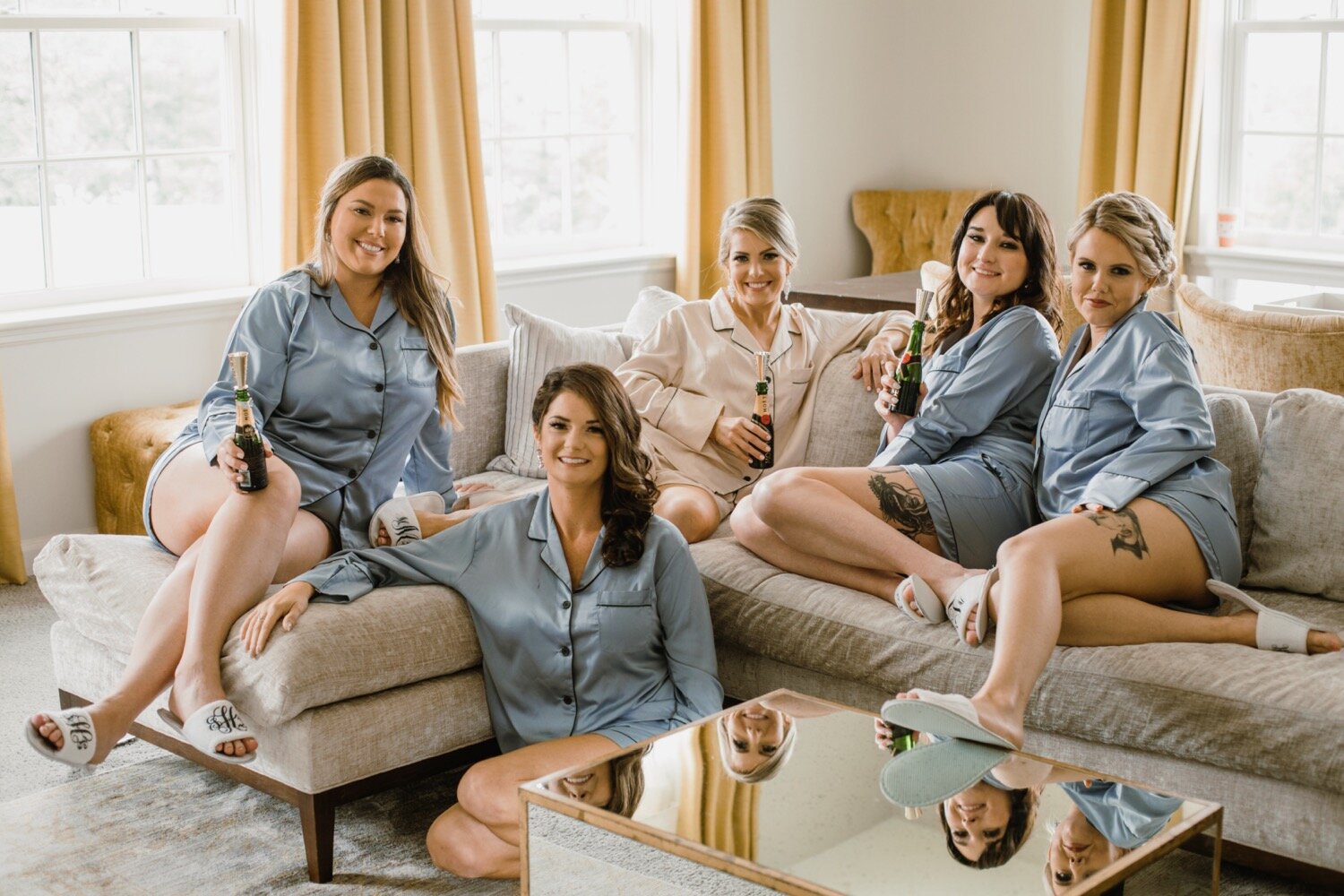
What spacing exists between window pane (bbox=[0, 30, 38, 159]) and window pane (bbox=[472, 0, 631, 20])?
156 cm

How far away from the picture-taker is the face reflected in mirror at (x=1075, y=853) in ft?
6.03

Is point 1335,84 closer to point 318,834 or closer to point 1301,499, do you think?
point 1301,499

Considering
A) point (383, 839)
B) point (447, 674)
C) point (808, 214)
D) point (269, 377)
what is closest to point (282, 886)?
A: point (383, 839)

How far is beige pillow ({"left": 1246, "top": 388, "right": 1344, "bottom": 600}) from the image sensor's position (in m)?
2.87

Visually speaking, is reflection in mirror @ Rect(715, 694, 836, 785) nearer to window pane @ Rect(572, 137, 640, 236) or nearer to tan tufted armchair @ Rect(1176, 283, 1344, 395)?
tan tufted armchair @ Rect(1176, 283, 1344, 395)

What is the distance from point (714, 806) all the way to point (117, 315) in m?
3.11

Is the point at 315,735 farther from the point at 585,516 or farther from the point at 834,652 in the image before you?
the point at 834,652

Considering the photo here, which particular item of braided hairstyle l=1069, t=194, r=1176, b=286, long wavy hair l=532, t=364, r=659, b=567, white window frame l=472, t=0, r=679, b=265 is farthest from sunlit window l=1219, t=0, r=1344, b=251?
long wavy hair l=532, t=364, r=659, b=567

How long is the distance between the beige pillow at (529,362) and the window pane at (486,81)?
1.86m

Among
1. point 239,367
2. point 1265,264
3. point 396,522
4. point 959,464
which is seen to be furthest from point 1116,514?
point 1265,264

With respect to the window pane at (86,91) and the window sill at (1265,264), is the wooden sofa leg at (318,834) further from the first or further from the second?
the window sill at (1265,264)

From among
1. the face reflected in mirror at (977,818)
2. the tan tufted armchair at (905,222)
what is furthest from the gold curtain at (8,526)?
the tan tufted armchair at (905,222)

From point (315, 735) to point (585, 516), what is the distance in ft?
2.08

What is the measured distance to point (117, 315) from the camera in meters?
4.49
